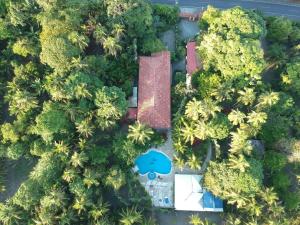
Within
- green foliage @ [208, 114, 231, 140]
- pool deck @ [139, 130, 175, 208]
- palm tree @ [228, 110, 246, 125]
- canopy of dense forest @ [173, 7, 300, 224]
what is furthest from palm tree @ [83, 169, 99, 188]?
palm tree @ [228, 110, 246, 125]

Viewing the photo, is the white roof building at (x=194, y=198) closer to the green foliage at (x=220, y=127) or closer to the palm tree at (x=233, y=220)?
the palm tree at (x=233, y=220)

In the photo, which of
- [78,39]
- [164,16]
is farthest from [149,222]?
[164,16]

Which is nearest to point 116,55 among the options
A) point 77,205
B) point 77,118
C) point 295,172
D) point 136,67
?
point 136,67

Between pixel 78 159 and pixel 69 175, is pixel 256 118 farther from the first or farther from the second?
pixel 69 175

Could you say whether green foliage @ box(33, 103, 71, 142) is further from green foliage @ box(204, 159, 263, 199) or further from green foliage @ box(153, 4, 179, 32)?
green foliage @ box(153, 4, 179, 32)

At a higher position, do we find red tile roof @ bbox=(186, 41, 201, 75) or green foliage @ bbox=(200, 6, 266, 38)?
green foliage @ bbox=(200, 6, 266, 38)

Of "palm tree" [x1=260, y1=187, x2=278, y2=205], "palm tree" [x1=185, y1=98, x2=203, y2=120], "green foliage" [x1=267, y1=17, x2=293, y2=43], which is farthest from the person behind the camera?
"green foliage" [x1=267, y1=17, x2=293, y2=43]
